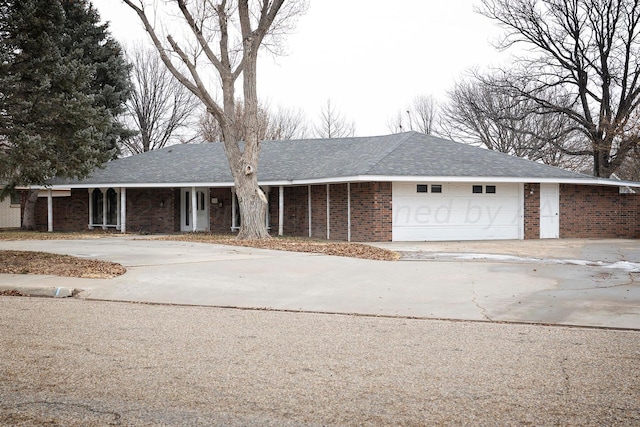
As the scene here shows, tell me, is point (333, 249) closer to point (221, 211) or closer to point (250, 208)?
point (250, 208)

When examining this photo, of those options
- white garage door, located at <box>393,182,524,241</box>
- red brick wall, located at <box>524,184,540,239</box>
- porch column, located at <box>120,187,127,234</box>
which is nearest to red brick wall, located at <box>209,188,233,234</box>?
porch column, located at <box>120,187,127,234</box>

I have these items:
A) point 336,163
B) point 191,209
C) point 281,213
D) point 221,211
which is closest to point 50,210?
point 191,209

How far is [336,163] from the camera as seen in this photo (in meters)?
25.7

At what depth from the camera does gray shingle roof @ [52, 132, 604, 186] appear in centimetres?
2281

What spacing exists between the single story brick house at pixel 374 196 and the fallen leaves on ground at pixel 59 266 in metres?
10.9

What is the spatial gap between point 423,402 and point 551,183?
2186 cm

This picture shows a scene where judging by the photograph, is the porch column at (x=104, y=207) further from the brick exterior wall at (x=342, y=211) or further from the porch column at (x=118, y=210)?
the porch column at (x=118, y=210)

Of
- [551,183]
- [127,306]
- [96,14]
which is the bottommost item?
[127,306]

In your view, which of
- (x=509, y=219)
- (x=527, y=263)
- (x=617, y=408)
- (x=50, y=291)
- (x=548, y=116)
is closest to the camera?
(x=617, y=408)

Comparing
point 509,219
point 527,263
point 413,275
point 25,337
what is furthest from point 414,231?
point 25,337

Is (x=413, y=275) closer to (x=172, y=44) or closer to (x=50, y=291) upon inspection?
(x=50, y=291)

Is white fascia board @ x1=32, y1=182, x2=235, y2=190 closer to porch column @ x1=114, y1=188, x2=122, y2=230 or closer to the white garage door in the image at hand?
porch column @ x1=114, y1=188, x2=122, y2=230

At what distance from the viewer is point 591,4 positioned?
32844mm

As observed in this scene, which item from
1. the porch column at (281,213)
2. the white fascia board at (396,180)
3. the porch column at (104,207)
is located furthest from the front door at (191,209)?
the porch column at (281,213)
